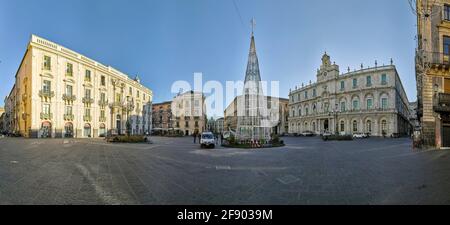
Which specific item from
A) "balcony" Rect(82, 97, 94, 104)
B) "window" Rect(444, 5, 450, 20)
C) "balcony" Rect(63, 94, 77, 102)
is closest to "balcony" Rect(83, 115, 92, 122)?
"balcony" Rect(82, 97, 94, 104)

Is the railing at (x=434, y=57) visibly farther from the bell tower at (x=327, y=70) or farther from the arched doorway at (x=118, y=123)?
the arched doorway at (x=118, y=123)

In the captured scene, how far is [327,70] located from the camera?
57.8 metres

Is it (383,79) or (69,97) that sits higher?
(383,79)

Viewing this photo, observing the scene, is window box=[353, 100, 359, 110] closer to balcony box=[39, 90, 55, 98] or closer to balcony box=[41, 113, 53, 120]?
balcony box=[39, 90, 55, 98]

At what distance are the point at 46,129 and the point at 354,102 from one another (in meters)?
59.7

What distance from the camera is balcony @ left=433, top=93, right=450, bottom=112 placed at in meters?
18.5

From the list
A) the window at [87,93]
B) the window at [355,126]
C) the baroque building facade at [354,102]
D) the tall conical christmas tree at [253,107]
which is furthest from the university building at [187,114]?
the tall conical christmas tree at [253,107]

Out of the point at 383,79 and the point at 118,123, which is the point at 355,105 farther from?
the point at 118,123

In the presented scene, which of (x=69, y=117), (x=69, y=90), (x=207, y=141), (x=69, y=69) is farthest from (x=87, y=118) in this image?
(x=207, y=141)

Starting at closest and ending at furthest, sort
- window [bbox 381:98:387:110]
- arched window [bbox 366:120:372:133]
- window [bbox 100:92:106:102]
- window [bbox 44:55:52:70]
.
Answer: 1. window [bbox 44:55:52:70]
2. window [bbox 100:92:106:102]
3. window [bbox 381:98:387:110]
4. arched window [bbox 366:120:372:133]

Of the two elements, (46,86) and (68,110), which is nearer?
(46,86)

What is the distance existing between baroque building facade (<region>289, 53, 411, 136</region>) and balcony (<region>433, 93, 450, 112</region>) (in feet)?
100

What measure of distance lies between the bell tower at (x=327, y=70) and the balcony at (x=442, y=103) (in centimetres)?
3867
